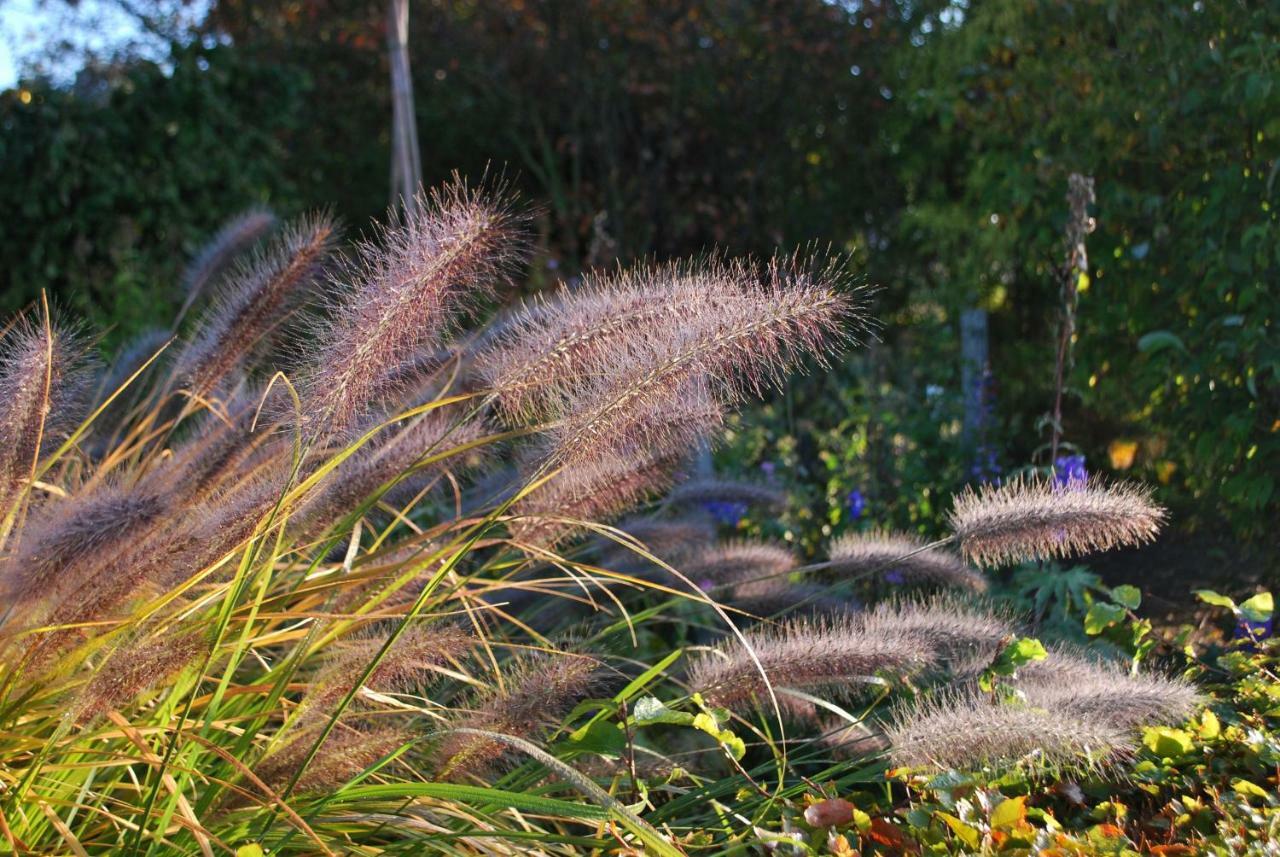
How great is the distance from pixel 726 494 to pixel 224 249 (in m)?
1.38

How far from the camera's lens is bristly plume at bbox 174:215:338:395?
2.17m

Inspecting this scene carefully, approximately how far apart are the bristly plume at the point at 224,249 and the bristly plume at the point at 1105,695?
202 centimetres

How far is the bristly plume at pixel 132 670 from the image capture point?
146 centimetres

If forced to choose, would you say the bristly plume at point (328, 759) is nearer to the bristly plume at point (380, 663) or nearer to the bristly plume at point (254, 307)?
the bristly plume at point (380, 663)

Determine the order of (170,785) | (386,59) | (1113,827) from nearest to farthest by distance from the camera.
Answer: (170,785) < (1113,827) < (386,59)

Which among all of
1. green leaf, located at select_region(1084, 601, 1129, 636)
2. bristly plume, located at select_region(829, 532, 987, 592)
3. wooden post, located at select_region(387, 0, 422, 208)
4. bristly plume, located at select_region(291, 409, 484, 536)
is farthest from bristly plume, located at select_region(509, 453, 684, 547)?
wooden post, located at select_region(387, 0, 422, 208)

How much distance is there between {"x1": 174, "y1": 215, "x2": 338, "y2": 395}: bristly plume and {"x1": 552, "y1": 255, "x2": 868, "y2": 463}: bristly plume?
0.77 meters

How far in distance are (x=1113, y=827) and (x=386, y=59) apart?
7.46m

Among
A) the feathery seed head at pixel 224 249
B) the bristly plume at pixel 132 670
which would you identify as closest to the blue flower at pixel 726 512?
the feathery seed head at pixel 224 249

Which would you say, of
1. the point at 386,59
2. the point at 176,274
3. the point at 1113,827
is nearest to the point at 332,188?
the point at 386,59

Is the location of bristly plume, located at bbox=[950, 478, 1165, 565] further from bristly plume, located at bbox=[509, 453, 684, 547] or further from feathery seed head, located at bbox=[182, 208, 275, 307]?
feathery seed head, located at bbox=[182, 208, 275, 307]

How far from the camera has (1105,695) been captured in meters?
1.68

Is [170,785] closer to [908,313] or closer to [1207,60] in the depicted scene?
[1207,60]

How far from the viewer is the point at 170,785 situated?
144 cm
